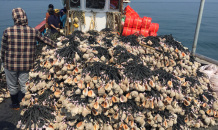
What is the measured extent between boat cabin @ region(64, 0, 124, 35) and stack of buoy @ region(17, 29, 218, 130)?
222 cm

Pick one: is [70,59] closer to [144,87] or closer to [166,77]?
[144,87]

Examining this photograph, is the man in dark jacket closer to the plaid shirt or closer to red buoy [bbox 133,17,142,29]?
the plaid shirt

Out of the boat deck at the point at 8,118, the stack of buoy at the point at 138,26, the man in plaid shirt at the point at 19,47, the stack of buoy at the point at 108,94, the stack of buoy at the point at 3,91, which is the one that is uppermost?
the stack of buoy at the point at 138,26

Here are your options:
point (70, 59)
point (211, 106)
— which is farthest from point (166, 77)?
point (70, 59)

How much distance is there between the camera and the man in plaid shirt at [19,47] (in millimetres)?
3292

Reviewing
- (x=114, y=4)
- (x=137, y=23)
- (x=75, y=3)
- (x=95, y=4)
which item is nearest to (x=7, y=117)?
(x=75, y=3)

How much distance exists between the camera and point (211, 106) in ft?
13.4

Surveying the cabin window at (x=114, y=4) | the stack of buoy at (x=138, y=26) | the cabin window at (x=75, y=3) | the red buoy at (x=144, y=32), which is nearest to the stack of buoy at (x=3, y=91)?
the cabin window at (x=75, y=3)

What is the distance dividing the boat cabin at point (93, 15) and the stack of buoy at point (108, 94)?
2.22 m

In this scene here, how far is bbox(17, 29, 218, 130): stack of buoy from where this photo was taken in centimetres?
302

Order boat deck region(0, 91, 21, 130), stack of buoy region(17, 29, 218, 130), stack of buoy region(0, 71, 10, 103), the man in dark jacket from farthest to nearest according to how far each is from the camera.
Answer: the man in dark jacket < stack of buoy region(0, 71, 10, 103) < boat deck region(0, 91, 21, 130) < stack of buoy region(17, 29, 218, 130)

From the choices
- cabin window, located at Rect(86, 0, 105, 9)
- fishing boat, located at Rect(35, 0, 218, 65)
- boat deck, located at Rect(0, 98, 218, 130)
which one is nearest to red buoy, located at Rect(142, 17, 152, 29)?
fishing boat, located at Rect(35, 0, 218, 65)

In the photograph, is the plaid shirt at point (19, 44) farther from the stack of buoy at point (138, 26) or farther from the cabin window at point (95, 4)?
the stack of buoy at point (138, 26)

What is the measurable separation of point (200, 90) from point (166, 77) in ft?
3.60
